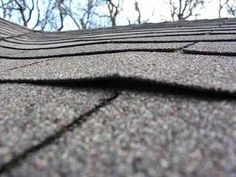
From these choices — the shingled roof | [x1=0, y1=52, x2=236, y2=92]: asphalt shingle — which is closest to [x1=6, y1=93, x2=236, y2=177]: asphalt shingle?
the shingled roof

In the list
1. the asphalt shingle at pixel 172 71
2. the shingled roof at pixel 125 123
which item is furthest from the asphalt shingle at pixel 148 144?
the asphalt shingle at pixel 172 71

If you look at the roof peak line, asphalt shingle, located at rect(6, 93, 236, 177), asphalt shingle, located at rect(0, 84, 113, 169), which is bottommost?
asphalt shingle, located at rect(6, 93, 236, 177)

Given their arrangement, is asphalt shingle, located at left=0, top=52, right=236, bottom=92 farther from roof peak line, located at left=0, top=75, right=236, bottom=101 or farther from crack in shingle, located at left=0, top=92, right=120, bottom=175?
crack in shingle, located at left=0, top=92, right=120, bottom=175

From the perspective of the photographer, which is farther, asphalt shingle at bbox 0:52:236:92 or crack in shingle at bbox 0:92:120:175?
asphalt shingle at bbox 0:52:236:92

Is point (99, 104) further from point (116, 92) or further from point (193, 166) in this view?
point (193, 166)

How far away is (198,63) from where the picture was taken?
1.04m

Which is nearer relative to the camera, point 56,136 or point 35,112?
point 56,136

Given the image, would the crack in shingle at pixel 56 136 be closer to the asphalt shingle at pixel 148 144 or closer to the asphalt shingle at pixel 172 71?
the asphalt shingle at pixel 148 144

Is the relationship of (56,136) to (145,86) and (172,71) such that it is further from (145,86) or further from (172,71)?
(172,71)

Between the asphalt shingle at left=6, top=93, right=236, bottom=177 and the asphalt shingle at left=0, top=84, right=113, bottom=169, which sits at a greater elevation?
the asphalt shingle at left=0, top=84, right=113, bottom=169

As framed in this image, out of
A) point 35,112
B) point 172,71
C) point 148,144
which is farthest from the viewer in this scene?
point 172,71

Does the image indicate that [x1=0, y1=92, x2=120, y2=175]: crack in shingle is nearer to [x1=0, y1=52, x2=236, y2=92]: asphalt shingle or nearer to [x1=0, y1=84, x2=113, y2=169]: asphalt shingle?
[x1=0, y1=84, x2=113, y2=169]: asphalt shingle

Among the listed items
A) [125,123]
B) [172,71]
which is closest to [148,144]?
[125,123]

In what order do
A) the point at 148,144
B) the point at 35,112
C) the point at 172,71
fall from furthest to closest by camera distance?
the point at 172,71, the point at 35,112, the point at 148,144
